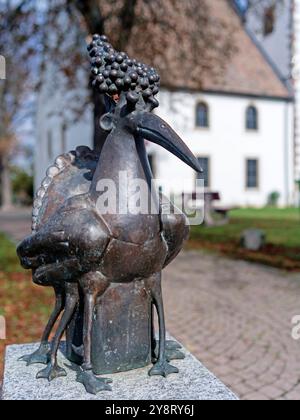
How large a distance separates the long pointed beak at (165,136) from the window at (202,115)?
21.7 meters

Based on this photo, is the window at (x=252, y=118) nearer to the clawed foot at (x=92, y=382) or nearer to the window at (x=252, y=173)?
the window at (x=252, y=173)

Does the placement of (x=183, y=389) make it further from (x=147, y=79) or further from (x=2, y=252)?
(x=2, y=252)

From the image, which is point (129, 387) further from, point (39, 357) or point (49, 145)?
point (49, 145)

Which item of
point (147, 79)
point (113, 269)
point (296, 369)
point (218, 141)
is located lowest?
point (296, 369)

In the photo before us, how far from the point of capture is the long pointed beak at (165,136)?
179cm

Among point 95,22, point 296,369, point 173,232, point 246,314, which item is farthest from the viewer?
point 95,22

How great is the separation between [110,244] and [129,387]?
0.64 meters

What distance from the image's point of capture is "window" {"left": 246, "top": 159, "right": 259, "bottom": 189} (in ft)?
79.4

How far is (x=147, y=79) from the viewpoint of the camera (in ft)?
6.31

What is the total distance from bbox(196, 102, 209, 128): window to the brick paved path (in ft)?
52.4

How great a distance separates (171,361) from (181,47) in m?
9.94

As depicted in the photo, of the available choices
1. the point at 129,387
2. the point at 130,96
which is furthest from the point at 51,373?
the point at 130,96

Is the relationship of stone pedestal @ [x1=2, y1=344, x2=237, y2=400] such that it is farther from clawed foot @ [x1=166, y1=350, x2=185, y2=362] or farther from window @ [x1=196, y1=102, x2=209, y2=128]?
window @ [x1=196, y1=102, x2=209, y2=128]

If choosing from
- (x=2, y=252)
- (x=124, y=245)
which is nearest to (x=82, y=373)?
(x=124, y=245)
